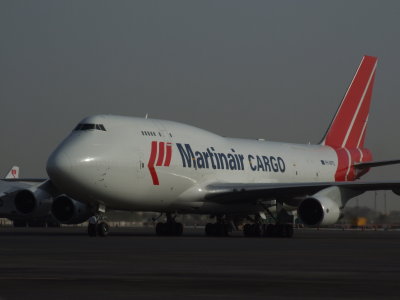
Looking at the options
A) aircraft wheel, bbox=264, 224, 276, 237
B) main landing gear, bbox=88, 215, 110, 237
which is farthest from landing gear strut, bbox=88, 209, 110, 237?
aircraft wheel, bbox=264, 224, 276, 237

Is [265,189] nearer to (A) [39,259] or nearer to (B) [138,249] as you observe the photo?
(B) [138,249]

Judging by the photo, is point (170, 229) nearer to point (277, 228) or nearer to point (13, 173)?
point (277, 228)

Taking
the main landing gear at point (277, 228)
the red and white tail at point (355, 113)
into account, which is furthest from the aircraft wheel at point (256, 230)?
the red and white tail at point (355, 113)

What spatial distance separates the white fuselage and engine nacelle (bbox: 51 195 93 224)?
10.9ft

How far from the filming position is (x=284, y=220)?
35.7m

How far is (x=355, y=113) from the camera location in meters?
49.1

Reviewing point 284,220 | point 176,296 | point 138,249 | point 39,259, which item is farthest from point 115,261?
point 284,220

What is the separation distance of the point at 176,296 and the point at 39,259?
7602mm

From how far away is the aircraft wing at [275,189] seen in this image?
3422 centimetres

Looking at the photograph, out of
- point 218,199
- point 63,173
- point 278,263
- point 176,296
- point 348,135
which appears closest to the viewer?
point 176,296

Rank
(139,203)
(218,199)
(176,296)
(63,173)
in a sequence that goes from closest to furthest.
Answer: (176,296) → (63,173) → (139,203) → (218,199)

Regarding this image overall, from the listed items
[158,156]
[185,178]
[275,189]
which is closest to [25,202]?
[158,156]

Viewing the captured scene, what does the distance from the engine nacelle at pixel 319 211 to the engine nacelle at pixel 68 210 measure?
8.56 metres

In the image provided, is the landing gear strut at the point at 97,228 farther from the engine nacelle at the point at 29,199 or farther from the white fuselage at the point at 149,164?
the engine nacelle at the point at 29,199
